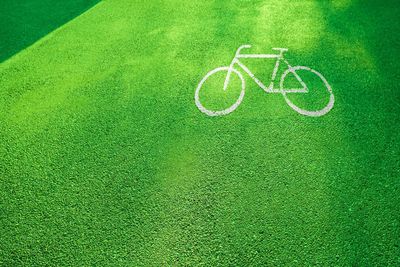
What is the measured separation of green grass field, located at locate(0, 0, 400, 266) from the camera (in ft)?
9.82

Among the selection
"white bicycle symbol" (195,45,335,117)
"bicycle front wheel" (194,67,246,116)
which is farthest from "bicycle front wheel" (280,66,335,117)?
"bicycle front wheel" (194,67,246,116)

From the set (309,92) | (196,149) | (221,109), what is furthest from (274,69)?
(196,149)

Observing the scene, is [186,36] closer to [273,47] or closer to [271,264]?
[273,47]

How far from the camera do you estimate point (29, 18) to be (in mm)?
6324

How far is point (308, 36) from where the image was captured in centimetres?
503

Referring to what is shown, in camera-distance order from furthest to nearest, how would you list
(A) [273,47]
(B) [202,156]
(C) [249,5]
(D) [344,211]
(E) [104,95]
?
1. (C) [249,5]
2. (A) [273,47]
3. (E) [104,95]
4. (B) [202,156]
5. (D) [344,211]

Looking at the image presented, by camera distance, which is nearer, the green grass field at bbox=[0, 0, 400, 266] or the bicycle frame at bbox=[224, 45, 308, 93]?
the green grass field at bbox=[0, 0, 400, 266]

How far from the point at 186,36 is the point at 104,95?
203 cm

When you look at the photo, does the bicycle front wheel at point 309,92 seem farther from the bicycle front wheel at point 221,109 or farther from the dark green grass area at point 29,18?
the dark green grass area at point 29,18

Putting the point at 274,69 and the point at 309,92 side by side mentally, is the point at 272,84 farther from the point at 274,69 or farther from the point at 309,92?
the point at 309,92

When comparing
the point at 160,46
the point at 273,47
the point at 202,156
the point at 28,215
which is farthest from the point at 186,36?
the point at 28,215

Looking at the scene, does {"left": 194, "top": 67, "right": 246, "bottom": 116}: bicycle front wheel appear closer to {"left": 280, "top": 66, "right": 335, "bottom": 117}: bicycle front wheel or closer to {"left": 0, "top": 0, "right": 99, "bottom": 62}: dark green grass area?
{"left": 280, "top": 66, "right": 335, "bottom": 117}: bicycle front wheel

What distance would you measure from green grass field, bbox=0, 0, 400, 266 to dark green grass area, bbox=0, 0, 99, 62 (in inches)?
4.3

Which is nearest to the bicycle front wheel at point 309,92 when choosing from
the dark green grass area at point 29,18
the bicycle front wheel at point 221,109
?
the bicycle front wheel at point 221,109
